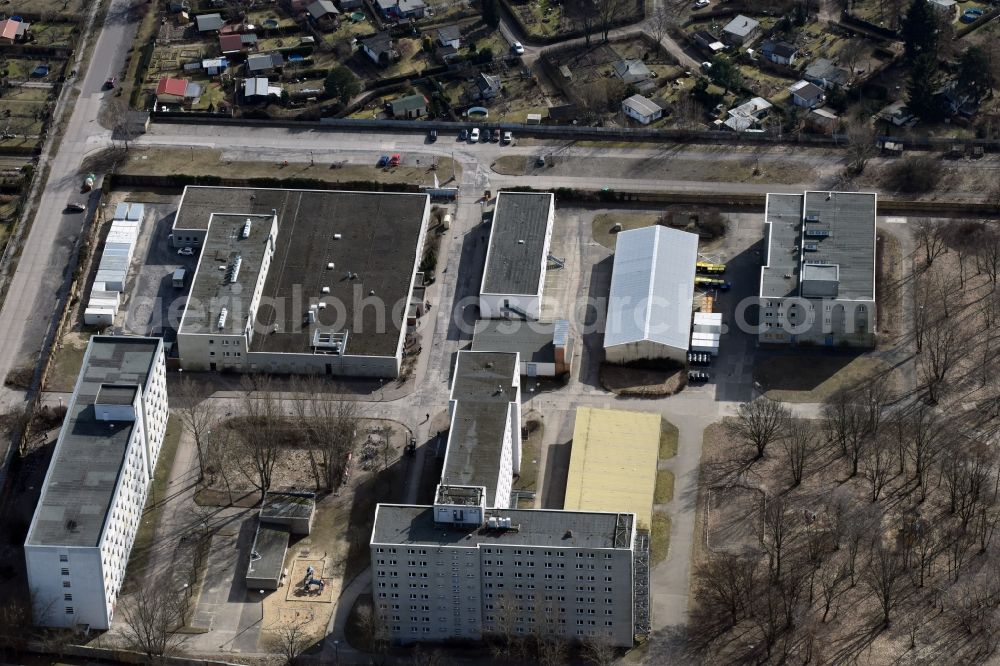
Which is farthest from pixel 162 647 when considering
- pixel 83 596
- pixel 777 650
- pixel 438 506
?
pixel 777 650

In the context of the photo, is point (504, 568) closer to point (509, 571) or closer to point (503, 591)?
point (509, 571)

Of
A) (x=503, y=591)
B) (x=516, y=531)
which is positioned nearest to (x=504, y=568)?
(x=503, y=591)

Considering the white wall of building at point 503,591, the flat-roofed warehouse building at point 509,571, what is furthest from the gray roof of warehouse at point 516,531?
the white wall of building at point 503,591

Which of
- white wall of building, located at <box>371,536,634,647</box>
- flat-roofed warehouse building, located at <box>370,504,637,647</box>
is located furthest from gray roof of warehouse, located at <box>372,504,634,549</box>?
white wall of building, located at <box>371,536,634,647</box>

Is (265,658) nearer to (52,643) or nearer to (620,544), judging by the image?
(52,643)

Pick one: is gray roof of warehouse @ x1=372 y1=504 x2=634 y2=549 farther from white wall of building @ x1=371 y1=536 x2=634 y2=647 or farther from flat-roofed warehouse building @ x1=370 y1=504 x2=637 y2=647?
white wall of building @ x1=371 y1=536 x2=634 y2=647

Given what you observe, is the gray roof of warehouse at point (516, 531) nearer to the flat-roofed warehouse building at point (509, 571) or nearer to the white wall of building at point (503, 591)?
the flat-roofed warehouse building at point (509, 571)

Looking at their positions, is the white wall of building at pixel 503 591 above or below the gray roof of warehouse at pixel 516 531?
below
